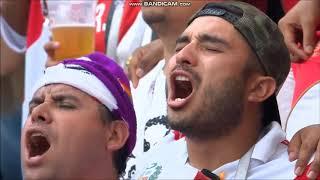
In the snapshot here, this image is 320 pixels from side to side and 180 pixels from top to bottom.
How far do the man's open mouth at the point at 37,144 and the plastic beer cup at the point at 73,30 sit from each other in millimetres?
703

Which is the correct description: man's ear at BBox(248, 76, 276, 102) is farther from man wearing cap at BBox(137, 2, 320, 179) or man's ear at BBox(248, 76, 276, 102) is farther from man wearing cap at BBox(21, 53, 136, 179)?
man wearing cap at BBox(21, 53, 136, 179)

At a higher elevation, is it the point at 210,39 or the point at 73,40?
the point at 210,39

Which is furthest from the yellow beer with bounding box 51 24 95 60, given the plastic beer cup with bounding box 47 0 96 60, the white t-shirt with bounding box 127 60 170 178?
the white t-shirt with bounding box 127 60 170 178

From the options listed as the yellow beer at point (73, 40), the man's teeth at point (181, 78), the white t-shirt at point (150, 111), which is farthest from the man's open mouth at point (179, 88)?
the yellow beer at point (73, 40)

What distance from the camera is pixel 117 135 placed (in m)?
2.16

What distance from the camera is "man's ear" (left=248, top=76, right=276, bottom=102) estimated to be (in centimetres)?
194

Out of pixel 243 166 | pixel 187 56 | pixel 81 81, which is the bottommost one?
pixel 243 166

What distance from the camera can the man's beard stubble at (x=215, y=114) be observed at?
6.15 feet

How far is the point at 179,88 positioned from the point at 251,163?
279mm

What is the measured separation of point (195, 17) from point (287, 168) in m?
0.53

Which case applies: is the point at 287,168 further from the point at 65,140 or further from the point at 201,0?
the point at 201,0

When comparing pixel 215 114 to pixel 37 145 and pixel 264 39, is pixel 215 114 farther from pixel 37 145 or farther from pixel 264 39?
pixel 37 145

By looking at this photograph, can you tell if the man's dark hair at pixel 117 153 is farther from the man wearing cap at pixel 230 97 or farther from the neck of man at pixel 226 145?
the neck of man at pixel 226 145

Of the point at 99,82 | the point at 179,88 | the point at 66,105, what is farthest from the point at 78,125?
the point at 179,88
